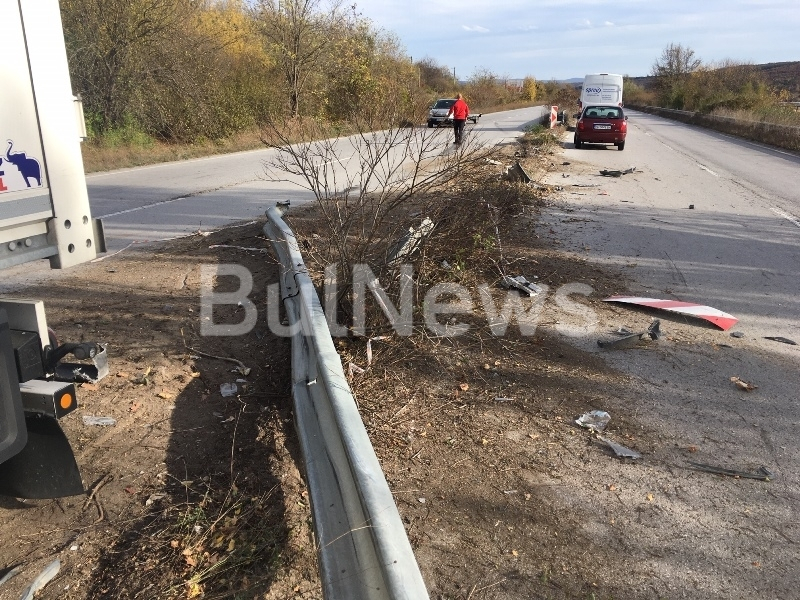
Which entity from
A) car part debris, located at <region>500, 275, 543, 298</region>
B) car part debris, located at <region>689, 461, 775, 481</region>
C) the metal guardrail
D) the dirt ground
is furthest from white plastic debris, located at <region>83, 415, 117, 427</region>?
the metal guardrail

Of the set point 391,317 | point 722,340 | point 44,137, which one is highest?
point 44,137

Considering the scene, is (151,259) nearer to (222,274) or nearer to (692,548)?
(222,274)

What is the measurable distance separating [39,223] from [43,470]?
123 cm

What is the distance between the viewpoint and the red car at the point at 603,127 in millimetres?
26141

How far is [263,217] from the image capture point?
1085 cm

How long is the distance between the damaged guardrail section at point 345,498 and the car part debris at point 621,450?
6.04 feet

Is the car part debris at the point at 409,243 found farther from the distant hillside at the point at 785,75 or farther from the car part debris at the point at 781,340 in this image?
the distant hillside at the point at 785,75

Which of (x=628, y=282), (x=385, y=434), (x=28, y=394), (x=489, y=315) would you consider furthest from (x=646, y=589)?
(x=628, y=282)

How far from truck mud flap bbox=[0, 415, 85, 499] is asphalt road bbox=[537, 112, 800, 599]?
2540mm

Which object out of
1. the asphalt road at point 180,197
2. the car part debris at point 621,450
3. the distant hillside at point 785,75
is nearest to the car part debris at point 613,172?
the asphalt road at point 180,197

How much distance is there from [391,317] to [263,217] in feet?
20.4

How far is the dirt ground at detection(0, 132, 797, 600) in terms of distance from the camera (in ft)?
9.39

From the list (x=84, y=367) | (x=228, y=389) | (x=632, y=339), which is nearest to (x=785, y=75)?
(x=632, y=339)

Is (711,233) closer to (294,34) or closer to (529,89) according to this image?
(294,34)
